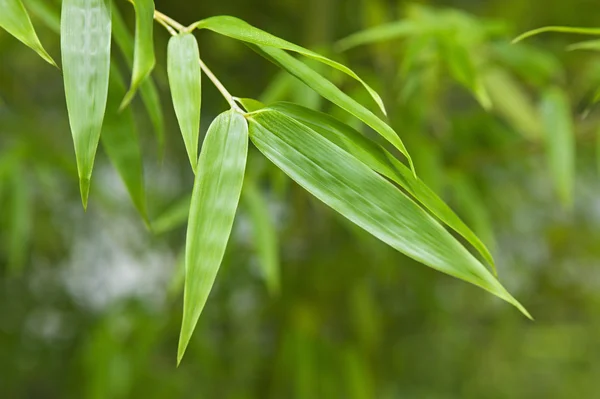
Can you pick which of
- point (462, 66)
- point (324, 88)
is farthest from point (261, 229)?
point (324, 88)

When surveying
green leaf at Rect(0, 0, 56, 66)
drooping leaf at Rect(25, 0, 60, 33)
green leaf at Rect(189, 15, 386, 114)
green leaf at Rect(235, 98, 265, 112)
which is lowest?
drooping leaf at Rect(25, 0, 60, 33)

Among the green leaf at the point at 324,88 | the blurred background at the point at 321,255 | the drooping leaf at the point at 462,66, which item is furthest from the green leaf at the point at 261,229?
the green leaf at the point at 324,88

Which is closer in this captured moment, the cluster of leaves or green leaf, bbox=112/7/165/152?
the cluster of leaves

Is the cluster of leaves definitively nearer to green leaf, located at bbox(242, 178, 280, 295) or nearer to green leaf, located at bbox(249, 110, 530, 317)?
green leaf, located at bbox(249, 110, 530, 317)

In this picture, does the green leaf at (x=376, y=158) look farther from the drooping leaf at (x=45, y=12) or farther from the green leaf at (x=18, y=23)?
the drooping leaf at (x=45, y=12)

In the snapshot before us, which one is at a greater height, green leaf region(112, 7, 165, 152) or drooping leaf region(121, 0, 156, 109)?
drooping leaf region(121, 0, 156, 109)

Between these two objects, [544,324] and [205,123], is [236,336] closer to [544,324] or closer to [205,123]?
[205,123]

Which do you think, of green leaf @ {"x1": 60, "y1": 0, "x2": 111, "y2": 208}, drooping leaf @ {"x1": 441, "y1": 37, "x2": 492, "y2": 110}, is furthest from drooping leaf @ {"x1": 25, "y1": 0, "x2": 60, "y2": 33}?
drooping leaf @ {"x1": 441, "y1": 37, "x2": 492, "y2": 110}
